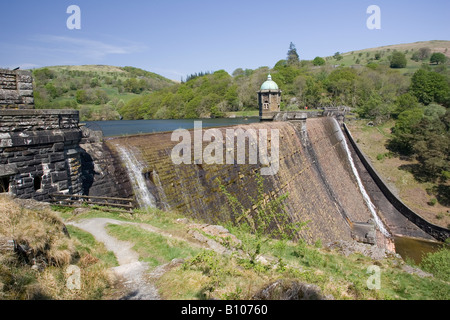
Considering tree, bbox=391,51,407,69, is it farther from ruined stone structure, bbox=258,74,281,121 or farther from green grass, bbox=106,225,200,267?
green grass, bbox=106,225,200,267

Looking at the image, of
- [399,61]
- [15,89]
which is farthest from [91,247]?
[399,61]

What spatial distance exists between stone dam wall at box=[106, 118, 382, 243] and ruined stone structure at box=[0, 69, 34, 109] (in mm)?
3635

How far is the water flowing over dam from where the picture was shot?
11727mm

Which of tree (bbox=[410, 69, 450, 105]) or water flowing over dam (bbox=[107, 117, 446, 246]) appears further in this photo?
tree (bbox=[410, 69, 450, 105])

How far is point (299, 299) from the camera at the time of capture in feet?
15.4

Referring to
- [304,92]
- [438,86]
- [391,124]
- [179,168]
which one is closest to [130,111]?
[304,92]

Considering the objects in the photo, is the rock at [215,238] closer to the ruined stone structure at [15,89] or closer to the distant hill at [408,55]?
the ruined stone structure at [15,89]

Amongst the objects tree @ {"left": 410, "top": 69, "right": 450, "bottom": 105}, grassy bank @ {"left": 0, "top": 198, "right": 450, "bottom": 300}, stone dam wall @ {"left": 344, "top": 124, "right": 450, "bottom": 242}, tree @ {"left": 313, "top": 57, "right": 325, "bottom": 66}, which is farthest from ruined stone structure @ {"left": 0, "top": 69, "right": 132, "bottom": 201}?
tree @ {"left": 313, "top": 57, "right": 325, "bottom": 66}

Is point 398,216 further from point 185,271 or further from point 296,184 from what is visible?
point 185,271

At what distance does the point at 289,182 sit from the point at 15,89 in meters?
15.9

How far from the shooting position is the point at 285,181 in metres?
19.3
